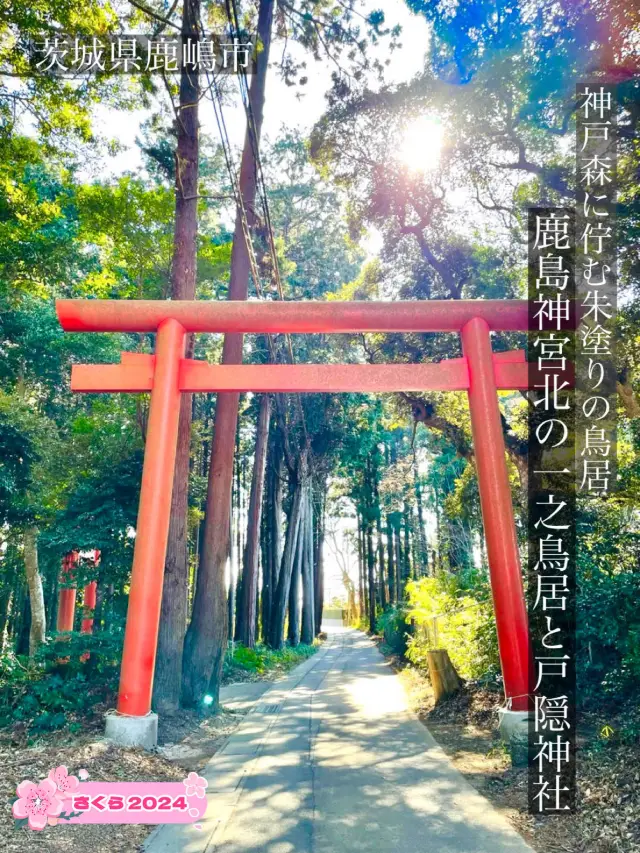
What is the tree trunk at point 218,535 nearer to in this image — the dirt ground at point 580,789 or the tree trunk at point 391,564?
the dirt ground at point 580,789

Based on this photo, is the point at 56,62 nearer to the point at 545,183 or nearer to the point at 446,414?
the point at 545,183

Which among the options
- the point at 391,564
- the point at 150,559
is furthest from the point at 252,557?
the point at 391,564

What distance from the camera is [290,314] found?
5.78 meters

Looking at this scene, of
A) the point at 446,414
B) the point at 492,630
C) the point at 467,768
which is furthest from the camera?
the point at 446,414

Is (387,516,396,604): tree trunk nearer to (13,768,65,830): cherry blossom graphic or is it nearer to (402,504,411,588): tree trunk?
(402,504,411,588): tree trunk

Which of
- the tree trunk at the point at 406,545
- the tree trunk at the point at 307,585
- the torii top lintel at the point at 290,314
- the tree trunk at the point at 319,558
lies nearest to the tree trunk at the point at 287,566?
the tree trunk at the point at 307,585

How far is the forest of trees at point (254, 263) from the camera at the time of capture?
6.58 m

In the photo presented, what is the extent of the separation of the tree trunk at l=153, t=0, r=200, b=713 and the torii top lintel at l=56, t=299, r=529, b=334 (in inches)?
73.4

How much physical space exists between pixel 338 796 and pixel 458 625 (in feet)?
17.4

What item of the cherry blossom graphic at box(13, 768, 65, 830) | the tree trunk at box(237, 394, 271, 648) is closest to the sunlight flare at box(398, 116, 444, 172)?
the tree trunk at box(237, 394, 271, 648)

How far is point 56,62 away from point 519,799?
950 centimetres

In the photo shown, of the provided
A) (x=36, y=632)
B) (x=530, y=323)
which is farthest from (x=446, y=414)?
(x=36, y=632)

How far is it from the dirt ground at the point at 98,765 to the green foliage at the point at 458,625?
328 cm

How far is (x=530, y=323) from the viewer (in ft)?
19.0
